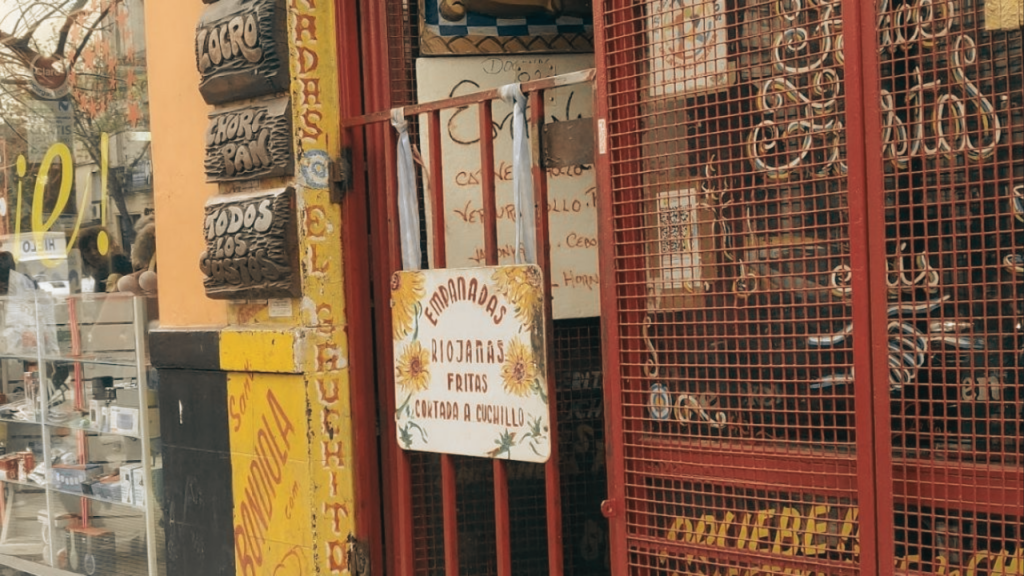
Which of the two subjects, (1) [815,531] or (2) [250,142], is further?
(2) [250,142]

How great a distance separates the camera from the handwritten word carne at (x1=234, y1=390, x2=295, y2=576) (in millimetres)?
4707

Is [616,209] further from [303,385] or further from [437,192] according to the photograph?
[303,385]

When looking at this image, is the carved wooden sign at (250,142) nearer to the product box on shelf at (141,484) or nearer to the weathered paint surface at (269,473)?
the weathered paint surface at (269,473)

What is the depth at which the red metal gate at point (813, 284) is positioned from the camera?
9.18 feet

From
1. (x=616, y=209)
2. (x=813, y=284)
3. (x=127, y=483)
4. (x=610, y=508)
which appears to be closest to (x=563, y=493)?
(x=610, y=508)

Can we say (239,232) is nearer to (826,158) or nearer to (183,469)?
(183,469)

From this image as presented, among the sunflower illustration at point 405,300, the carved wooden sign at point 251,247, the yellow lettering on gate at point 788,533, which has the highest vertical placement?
the carved wooden sign at point 251,247

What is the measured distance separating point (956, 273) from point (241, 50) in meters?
2.81

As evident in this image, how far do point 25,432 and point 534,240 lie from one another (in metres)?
4.30

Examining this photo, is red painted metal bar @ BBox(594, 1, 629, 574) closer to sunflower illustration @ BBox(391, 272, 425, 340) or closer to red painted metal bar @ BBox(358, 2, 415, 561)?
sunflower illustration @ BBox(391, 272, 425, 340)

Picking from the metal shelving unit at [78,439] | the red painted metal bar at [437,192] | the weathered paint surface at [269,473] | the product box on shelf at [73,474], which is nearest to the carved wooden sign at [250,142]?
the red painted metal bar at [437,192]

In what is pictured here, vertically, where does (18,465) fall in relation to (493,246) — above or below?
below

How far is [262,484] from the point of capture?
480 cm

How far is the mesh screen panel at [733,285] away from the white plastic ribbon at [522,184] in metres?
0.46
